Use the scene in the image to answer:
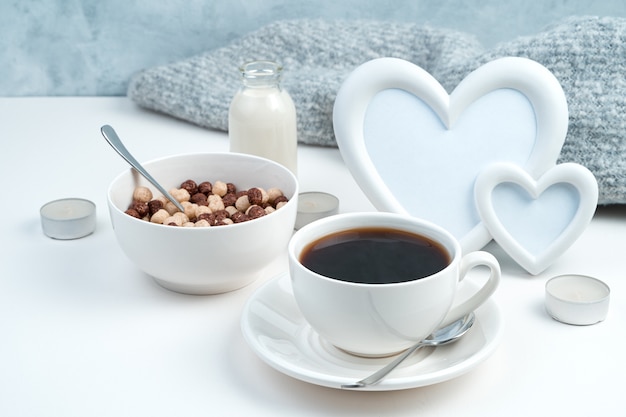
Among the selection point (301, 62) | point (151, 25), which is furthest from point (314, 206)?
point (151, 25)

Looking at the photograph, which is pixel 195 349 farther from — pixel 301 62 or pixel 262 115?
pixel 301 62

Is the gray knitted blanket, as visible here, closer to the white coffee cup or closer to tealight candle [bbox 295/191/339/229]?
tealight candle [bbox 295/191/339/229]

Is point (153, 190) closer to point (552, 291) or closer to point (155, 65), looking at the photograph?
point (552, 291)

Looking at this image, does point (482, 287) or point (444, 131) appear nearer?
point (482, 287)

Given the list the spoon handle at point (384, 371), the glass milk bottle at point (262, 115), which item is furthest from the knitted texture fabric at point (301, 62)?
the spoon handle at point (384, 371)

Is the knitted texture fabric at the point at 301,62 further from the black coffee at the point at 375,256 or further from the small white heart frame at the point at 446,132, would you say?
the black coffee at the point at 375,256

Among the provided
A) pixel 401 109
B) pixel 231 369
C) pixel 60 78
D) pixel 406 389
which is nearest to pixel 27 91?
pixel 60 78
